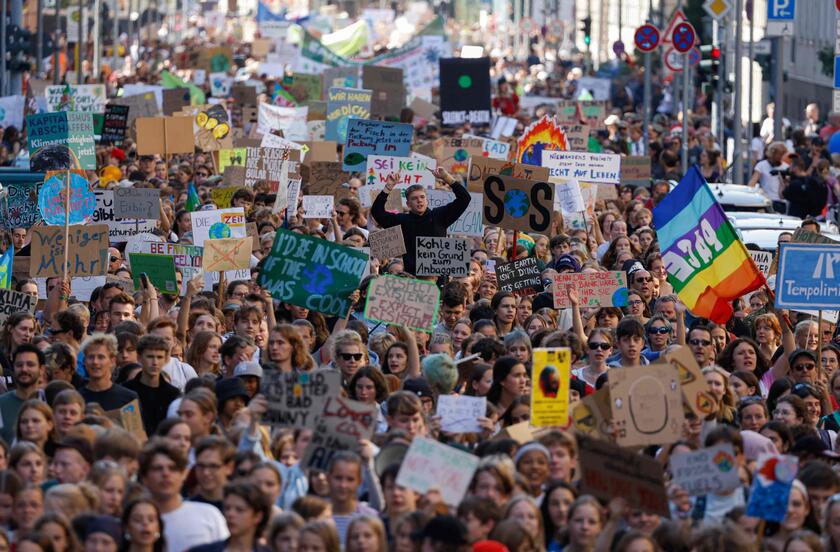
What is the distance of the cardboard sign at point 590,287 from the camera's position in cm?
1409

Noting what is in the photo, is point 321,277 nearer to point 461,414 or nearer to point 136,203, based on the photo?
point 461,414

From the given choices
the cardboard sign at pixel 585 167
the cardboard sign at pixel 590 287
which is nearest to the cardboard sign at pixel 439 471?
the cardboard sign at pixel 590 287

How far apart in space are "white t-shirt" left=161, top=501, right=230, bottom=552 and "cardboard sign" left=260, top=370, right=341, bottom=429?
3.16 ft

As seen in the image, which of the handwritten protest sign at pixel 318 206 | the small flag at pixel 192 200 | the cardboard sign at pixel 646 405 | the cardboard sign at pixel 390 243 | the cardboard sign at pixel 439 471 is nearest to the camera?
the cardboard sign at pixel 439 471

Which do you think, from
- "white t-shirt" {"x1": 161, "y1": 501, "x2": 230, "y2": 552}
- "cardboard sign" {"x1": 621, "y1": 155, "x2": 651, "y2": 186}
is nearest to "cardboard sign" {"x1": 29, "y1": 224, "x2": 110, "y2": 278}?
"white t-shirt" {"x1": 161, "y1": 501, "x2": 230, "y2": 552}

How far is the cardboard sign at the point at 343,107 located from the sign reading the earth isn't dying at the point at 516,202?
11809mm

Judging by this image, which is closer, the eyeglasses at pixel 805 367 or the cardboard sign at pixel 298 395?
the cardboard sign at pixel 298 395

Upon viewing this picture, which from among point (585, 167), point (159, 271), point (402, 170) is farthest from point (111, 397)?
point (585, 167)

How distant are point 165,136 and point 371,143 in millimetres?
3845

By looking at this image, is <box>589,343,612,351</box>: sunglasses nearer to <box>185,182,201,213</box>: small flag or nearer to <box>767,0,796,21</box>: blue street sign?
A: <box>185,182,201,213</box>: small flag

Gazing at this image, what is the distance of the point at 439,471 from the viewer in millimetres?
8555

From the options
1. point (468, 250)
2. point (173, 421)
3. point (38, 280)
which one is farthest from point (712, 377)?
point (38, 280)

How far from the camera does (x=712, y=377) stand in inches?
421

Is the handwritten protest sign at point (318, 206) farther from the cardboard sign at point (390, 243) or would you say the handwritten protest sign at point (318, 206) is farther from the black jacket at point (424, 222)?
the cardboard sign at point (390, 243)
